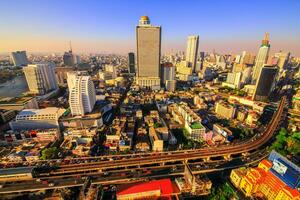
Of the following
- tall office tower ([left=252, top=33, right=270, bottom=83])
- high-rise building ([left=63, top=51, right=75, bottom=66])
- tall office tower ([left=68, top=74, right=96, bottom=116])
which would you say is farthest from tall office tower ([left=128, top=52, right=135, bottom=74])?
tall office tower ([left=252, top=33, right=270, bottom=83])

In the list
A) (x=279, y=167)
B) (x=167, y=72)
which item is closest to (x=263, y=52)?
(x=167, y=72)

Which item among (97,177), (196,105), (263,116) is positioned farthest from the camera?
(196,105)

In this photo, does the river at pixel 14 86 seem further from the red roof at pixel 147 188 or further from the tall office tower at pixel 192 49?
the tall office tower at pixel 192 49

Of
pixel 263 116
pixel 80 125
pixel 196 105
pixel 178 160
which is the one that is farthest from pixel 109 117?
pixel 263 116

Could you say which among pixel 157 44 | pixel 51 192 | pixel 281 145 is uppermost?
pixel 157 44

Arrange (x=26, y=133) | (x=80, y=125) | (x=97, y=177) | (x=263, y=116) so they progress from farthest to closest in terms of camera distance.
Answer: (x=263, y=116) < (x=80, y=125) < (x=26, y=133) < (x=97, y=177)

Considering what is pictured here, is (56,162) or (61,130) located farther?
→ (61,130)

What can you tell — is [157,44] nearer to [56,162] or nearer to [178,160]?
[178,160]

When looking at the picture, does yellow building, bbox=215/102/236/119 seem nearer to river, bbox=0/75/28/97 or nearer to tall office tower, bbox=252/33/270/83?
tall office tower, bbox=252/33/270/83
